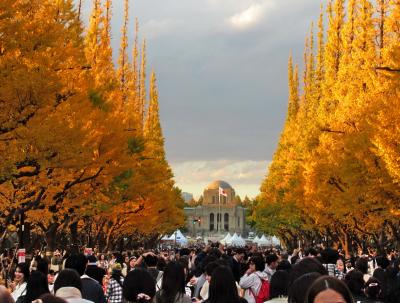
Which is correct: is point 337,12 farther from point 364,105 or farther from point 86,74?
point 86,74

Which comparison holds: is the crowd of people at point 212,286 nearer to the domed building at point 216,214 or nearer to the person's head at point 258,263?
the person's head at point 258,263

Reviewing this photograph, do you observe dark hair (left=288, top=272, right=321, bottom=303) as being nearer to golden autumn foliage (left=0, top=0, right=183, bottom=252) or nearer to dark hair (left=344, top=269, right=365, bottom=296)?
dark hair (left=344, top=269, right=365, bottom=296)

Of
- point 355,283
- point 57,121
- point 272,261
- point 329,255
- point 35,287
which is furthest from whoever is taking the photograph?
point 57,121

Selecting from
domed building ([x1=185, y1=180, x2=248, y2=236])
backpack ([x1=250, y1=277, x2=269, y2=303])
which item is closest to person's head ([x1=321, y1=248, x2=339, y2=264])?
backpack ([x1=250, y1=277, x2=269, y2=303])

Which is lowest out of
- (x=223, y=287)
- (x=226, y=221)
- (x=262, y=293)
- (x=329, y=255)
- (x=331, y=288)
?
(x=262, y=293)

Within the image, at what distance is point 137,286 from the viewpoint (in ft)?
20.0

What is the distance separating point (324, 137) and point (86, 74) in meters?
12.9

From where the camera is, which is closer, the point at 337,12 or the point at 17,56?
the point at 17,56

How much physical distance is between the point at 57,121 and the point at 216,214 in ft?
538

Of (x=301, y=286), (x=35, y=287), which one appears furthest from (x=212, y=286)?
(x=35, y=287)

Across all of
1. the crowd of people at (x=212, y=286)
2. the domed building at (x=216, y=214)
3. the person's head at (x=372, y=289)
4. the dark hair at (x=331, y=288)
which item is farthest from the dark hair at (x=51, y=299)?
the domed building at (x=216, y=214)

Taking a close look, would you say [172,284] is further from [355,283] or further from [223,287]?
[355,283]

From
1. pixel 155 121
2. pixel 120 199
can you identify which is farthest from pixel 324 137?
pixel 155 121

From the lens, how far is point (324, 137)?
104 feet
